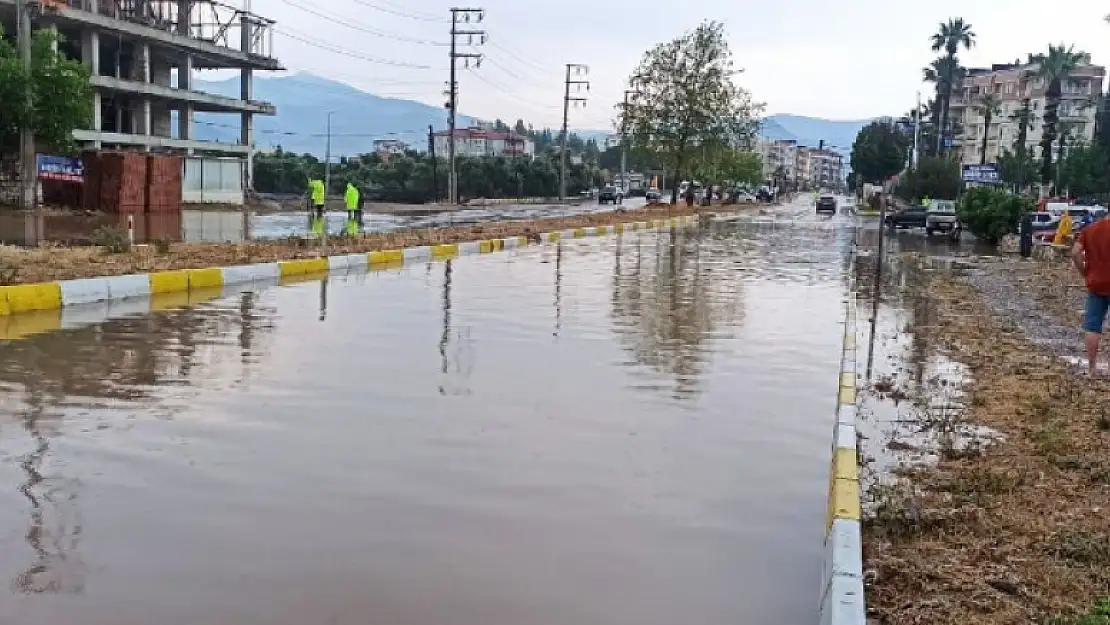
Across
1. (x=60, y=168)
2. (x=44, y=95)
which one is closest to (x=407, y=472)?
(x=44, y=95)

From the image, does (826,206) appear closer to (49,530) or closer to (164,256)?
(164,256)

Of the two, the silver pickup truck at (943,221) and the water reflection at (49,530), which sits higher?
the silver pickup truck at (943,221)

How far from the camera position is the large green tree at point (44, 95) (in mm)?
31766

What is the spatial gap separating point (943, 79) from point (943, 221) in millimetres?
70157

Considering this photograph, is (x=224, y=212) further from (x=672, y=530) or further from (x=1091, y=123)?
(x=1091, y=123)

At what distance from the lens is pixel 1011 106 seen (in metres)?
116

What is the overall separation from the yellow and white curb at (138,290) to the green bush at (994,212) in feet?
77.4

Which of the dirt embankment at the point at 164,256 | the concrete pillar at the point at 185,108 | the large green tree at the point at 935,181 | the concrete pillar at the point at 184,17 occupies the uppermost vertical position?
the concrete pillar at the point at 184,17

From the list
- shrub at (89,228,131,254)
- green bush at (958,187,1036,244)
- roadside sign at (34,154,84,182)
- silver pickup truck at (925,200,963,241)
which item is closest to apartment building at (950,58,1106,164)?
silver pickup truck at (925,200,963,241)

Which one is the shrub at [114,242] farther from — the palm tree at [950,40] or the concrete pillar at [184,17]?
the palm tree at [950,40]

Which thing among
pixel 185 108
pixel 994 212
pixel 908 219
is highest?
pixel 185 108

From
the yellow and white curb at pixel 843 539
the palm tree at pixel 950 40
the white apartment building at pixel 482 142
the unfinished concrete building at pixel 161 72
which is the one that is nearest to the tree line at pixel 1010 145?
the palm tree at pixel 950 40

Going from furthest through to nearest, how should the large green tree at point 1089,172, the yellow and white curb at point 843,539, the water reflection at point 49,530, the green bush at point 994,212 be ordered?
the large green tree at point 1089,172 → the green bush at point 994,212 → the water reflection at point 49,530 → the yellow and white curb at point 843,539

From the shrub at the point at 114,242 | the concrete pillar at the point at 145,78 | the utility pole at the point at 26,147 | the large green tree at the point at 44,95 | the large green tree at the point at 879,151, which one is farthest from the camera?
the large green tree at the point at 879,151
